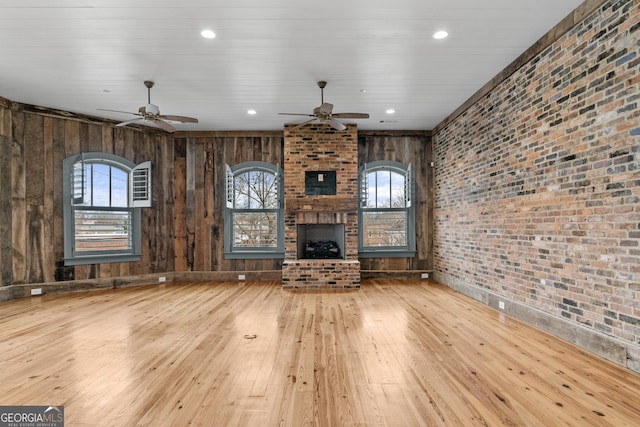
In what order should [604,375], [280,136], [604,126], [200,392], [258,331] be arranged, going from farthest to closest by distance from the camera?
[280,136], [258,331], [604,126], [604,375], [200,392]

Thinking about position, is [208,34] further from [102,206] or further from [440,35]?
[102,206]

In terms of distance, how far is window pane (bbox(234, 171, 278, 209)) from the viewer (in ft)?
22.7

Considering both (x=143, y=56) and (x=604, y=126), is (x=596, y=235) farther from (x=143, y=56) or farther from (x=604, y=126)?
(x=143, y=56)

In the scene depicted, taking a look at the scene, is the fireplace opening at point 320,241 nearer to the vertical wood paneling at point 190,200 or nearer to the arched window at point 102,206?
the vertical wood paneling at point 190,200

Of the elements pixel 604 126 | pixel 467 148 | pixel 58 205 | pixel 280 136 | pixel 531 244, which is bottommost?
pixel 531 244

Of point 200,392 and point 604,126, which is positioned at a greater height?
point 604,126

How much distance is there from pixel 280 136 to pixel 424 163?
10.4 ft

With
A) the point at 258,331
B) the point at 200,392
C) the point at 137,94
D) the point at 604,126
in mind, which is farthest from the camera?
the point at 137,94

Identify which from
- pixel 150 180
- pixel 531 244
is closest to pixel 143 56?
pixel 150 180

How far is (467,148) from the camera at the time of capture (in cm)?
530

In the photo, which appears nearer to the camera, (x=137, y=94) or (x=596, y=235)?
(x=596, y=235)

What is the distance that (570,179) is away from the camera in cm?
313

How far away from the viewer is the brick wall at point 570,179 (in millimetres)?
2572

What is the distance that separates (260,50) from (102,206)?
4435 millimetres
